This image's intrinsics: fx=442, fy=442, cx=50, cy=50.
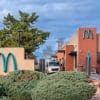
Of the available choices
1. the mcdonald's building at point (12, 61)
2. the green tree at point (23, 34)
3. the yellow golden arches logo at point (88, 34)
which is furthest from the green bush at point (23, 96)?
the yellow golden arches logo at point (88, 34)

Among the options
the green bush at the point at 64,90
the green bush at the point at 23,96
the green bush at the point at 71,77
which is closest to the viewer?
the green bush at the point at 64,90

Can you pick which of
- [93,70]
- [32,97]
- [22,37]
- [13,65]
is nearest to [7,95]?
[32,97]

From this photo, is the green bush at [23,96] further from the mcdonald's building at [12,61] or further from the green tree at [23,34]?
the green tree at [23,34]

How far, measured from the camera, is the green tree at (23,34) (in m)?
61.7

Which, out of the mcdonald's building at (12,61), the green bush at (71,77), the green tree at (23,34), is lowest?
the green bush at (71,77)

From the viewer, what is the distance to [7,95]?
61.0 feet

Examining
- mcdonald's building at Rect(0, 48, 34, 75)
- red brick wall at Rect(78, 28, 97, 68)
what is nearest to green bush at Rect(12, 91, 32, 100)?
mcdonald's building at Rect(0, 48, 34, 75)

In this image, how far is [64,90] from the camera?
53.1 feet

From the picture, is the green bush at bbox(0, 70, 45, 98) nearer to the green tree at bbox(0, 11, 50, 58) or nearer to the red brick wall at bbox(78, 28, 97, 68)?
the green tree at bbox(0, 11, 50, 58)

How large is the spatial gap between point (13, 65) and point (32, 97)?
14.1 m

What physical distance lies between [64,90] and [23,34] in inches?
1797

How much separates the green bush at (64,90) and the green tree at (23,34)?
41.8 metres

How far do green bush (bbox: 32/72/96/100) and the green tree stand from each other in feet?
137

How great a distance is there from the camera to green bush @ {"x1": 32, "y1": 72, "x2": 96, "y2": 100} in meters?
16.1
